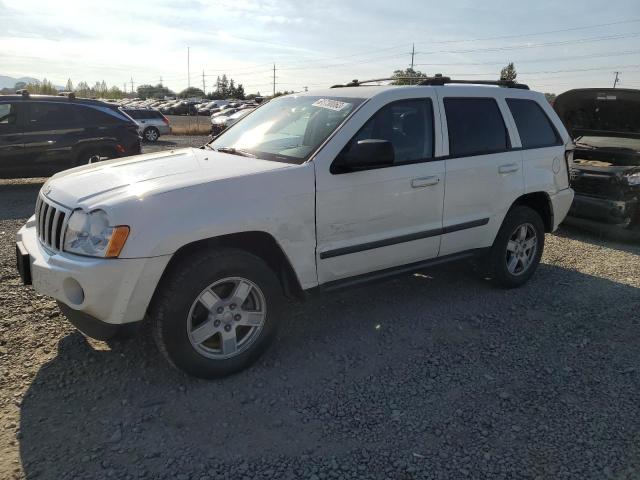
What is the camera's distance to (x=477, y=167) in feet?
14.3

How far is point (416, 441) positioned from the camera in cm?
277

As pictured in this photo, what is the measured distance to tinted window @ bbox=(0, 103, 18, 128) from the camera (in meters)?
9.18

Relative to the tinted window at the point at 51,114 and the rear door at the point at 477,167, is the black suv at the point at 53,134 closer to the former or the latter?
the tinted window at the point at 51,114

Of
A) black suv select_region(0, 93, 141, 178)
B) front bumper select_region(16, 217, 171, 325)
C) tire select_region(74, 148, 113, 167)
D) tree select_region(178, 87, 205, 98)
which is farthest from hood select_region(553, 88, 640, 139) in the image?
tree select_region(178, 87, 205, 98)

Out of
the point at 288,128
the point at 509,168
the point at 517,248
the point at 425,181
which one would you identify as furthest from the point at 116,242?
the point at 517,248

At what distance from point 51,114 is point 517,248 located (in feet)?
28.1

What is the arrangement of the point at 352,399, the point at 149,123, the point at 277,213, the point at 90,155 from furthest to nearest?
the point at 149,123
the point at 90,155
the point at 277,213
the point at 352,399

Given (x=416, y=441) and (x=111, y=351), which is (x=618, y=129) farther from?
(x=111, y=351)

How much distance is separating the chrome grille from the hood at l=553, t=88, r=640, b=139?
23.1ft

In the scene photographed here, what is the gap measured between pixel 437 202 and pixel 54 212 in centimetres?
274

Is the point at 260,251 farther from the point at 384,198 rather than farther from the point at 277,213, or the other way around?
the point at 384,198

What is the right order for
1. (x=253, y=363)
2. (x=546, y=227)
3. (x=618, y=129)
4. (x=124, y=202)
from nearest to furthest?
(x=124, y=202)
(x=253, y=363)
(x=546, y=227)
(x=618, y=129)

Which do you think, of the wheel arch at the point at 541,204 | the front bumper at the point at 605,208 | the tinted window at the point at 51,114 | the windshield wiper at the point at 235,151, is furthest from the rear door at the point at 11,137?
the front bumper at the point at 605,208

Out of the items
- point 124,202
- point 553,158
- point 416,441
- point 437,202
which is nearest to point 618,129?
point 553,158
